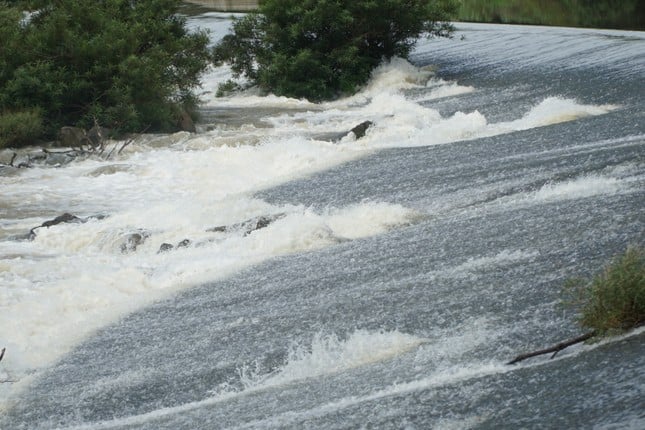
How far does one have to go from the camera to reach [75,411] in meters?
7.90

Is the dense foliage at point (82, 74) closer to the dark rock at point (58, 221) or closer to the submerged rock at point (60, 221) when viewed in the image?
the submerged rock at point (60, 221)

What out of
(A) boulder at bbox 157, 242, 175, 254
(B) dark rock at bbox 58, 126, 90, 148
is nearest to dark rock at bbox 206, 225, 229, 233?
(A) boulder at bbox 157, 242, 175, 254

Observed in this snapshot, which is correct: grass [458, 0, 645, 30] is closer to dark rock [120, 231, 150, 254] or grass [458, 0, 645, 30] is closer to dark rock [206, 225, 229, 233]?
dark rock [206, 225, 229, 233]

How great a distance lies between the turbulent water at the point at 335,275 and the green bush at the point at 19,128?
1.75 meters

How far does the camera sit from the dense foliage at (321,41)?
24.2 m

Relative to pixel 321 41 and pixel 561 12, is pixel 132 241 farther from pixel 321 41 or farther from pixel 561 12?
pixel 561 12

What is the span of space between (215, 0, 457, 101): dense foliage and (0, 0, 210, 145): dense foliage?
3321 mm

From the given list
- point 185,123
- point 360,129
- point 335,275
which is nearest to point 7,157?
point 185,123

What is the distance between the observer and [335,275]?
32.4ft

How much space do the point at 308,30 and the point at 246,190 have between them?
10.4 metres

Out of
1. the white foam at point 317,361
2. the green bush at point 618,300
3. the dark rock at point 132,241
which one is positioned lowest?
the dark rock at point 132,241

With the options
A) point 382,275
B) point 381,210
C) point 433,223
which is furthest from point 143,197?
point 382,275

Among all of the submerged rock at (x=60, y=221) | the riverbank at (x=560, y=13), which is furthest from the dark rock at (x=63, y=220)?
the riverbank at (x=560, y=13)

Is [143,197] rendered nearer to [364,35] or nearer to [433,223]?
[433,223]
